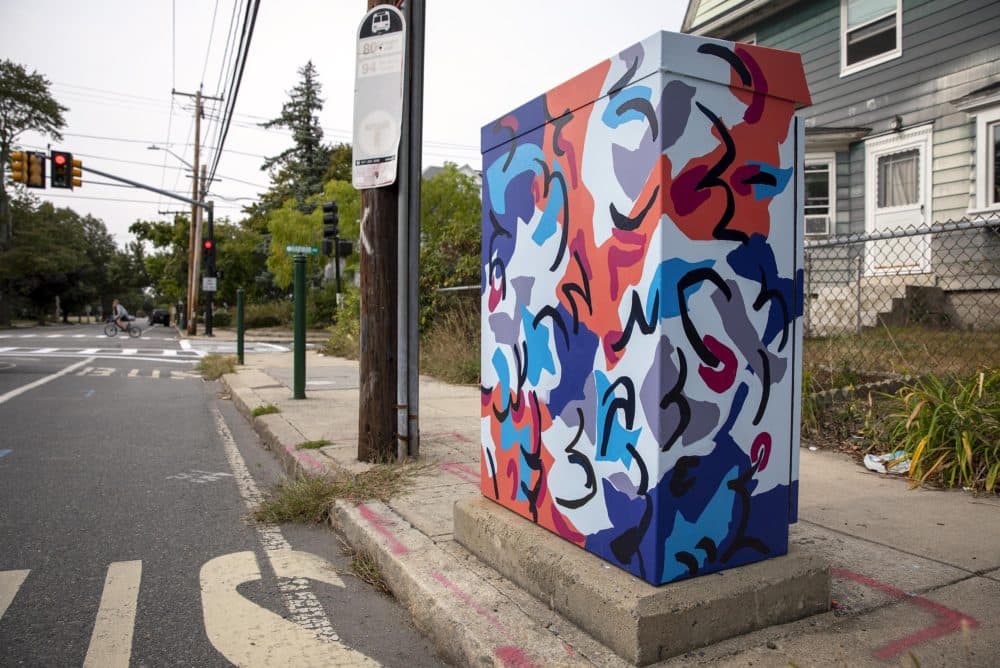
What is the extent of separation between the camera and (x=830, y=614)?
2447mm

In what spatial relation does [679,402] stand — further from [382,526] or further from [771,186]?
[382,526]

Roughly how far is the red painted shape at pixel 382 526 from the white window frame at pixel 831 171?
39.0 ft

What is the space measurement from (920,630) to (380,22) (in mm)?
4420

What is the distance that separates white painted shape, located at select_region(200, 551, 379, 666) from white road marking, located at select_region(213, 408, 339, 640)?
0.05 metres

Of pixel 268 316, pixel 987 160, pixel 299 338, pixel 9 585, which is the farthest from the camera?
pixel 268 316

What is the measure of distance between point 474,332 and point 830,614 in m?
9.42

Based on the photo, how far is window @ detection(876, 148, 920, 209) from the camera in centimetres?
1205

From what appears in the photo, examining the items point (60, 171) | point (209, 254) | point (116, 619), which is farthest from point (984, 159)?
point (209, 254)

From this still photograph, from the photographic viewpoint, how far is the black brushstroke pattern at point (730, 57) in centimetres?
223

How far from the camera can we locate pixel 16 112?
5150 cm

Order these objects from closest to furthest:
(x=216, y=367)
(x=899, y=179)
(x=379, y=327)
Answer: (x=379, y=327), (x=899, y=179), (x=216, y=367)

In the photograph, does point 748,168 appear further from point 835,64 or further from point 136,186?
point 136,186

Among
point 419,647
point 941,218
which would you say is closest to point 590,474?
point 419,647

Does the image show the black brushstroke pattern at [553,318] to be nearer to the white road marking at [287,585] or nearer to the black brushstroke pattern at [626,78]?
the black brushstroke pattern at [626,78]
